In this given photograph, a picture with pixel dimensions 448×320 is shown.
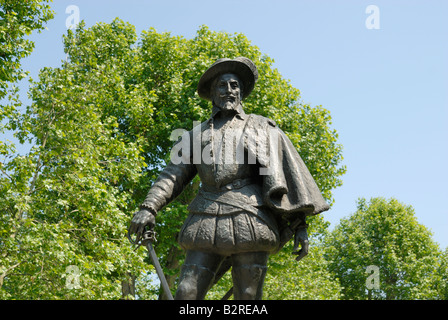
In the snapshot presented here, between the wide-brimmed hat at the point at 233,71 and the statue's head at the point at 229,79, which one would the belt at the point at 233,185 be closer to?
the statue's head at the point at 229,79

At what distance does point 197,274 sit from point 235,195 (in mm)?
786

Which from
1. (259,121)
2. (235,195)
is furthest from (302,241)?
(259,121)

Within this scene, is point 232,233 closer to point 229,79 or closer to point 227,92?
point 227,92

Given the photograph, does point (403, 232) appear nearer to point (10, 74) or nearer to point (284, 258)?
point (284, 258)

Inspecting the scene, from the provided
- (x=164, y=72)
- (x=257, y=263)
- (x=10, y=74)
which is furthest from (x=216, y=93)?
(x=164, y=72)

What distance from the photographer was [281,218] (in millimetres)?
5238

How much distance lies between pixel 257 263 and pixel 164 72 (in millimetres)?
16711

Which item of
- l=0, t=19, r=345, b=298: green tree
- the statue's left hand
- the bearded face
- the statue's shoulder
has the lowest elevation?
the statue's left hand

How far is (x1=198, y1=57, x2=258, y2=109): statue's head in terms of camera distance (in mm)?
5570

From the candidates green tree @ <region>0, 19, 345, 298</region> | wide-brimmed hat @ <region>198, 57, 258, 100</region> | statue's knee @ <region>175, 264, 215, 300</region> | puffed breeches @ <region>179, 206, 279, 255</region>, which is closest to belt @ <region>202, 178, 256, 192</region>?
puffed breeches @ <region>179, 206, 279, 255</region>

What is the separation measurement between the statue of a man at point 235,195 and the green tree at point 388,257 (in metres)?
23.9

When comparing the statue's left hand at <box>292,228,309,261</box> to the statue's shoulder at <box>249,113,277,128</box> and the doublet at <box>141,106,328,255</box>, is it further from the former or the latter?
the statue's shoulder at <box>249,113,277,128</box>

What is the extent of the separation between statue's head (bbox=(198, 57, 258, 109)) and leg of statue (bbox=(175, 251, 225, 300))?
151cm

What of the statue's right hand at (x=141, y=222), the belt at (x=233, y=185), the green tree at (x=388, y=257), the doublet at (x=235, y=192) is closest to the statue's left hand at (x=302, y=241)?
the doublet at (x=235, y=192)
